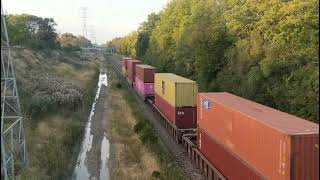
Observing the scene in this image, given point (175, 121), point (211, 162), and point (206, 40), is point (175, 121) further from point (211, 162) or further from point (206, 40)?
point (206, 40)

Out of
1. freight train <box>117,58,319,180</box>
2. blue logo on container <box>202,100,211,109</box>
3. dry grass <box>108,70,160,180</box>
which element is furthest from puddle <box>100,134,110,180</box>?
blue logo on container <box>202,100,211,109</box>

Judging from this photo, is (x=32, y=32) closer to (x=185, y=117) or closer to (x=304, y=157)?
(x=185, y=117)

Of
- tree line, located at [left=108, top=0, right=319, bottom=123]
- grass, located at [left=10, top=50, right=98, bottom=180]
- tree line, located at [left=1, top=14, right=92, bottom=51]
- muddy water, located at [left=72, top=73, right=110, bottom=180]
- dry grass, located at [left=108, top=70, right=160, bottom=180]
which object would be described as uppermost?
tree line, located at [left=1, top=14, right=92, bottom=51]

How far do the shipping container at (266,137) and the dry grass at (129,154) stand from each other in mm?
5356

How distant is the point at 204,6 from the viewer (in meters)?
44.2

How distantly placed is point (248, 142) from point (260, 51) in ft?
50.8

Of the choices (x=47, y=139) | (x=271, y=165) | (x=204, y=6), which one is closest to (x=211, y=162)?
(x=271, y=165)

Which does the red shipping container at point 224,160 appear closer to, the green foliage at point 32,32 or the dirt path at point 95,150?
the dirt path at point 95,150

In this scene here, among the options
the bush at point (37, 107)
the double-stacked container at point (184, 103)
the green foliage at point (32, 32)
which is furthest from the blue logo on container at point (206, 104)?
the green foliage at point (32, 32)

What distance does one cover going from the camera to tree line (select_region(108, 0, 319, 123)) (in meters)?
24.2

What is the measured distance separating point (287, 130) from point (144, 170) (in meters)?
12.1

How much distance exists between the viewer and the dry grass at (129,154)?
22.9 meters

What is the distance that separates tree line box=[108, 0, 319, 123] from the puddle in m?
9.43

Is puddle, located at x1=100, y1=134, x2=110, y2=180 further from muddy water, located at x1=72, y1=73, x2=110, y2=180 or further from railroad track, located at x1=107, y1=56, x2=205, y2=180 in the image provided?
railroad track, located at x1=107, y1=56, x2=205, y2=180
